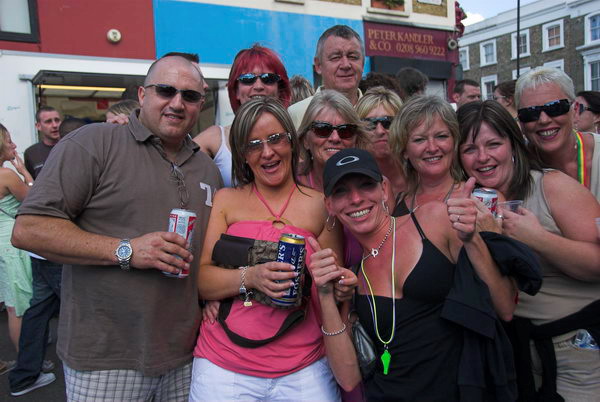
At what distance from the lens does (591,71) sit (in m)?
26.0

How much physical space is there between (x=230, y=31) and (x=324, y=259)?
27.9 ft

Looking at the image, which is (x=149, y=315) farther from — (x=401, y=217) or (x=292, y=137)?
(x=401, y=217)

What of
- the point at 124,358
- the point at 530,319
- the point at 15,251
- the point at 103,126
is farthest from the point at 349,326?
the point at 15,251

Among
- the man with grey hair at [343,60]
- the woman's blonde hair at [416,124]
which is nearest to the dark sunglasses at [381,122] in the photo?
the woman's blonde hair at [416,124]

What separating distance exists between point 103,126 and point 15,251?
9.89 feet

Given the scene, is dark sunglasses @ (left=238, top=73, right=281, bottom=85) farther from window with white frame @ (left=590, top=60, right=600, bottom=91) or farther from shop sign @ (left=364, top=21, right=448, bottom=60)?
window with white frame @ (left=590, top=60, right=600, bottom=91)

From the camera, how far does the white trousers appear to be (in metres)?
1.88

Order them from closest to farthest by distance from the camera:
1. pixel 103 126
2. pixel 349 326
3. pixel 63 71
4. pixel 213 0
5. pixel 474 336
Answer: pixel 474 336
pixel 349 326
pixel 103 126
pixel 63 71
pixel 213 0

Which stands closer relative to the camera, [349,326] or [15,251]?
[349,326]

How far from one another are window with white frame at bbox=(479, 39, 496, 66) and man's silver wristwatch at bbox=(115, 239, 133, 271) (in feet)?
110

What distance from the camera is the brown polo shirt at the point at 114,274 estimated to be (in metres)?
1.89

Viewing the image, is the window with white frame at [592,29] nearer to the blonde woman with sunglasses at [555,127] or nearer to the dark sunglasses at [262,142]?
the blonde woman with sunglasses at [555,127]

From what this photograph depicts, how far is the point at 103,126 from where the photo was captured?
6.66ft

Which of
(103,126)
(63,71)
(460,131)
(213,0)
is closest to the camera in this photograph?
(103,126)
